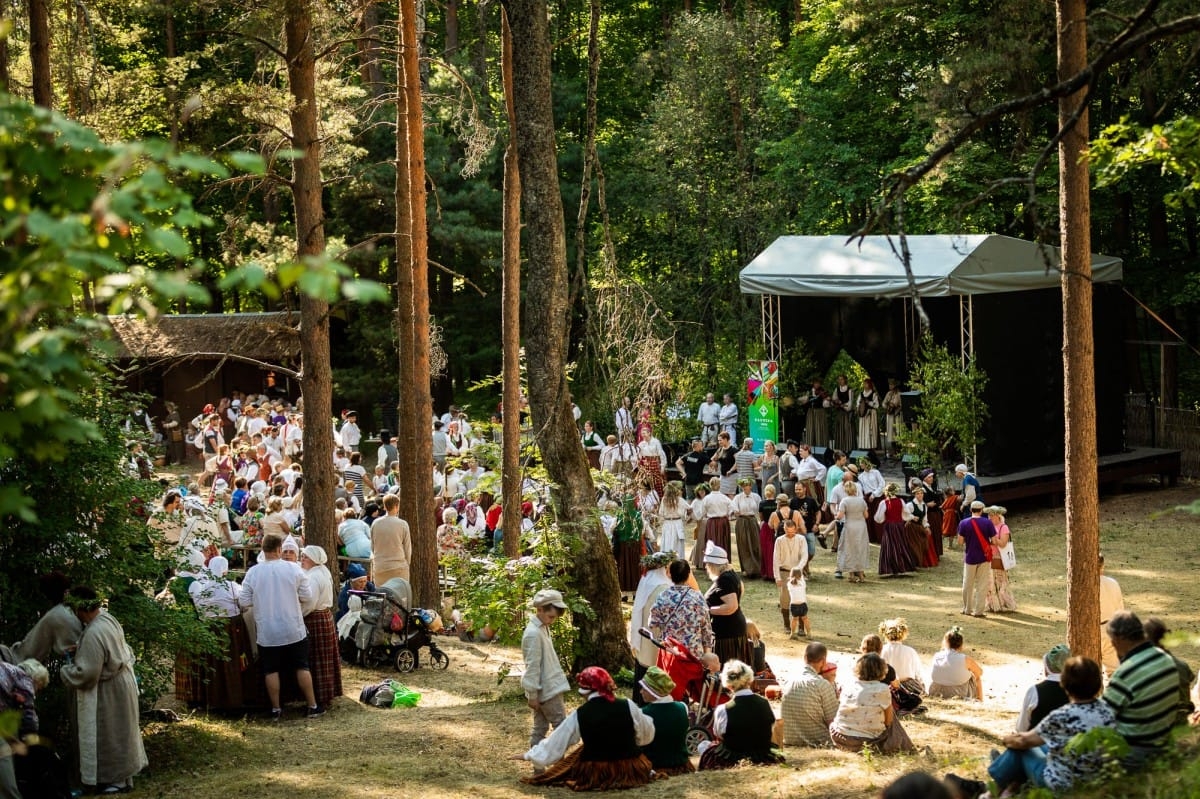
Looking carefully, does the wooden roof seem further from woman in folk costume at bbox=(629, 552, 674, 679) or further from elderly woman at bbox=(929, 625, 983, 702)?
elderly woman at bbox=(929, 625, 983, 702)

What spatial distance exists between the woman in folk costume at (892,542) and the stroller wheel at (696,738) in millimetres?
8238

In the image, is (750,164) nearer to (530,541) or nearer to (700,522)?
(700,522)

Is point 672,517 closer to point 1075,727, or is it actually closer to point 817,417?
point 817,417

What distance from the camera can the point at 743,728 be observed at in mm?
8102

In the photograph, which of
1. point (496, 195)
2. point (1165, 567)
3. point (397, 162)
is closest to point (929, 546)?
point (1165, 567)

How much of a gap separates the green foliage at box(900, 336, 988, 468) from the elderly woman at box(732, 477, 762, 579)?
3885 mm

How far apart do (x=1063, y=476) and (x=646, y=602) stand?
12477mm

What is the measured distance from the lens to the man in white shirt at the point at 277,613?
10031mm

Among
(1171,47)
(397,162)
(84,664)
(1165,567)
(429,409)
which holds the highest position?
(1171,47)

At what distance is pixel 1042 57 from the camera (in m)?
23.1

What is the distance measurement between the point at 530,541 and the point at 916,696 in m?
3.33

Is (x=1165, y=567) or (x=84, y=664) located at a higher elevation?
(x=84, y=664)

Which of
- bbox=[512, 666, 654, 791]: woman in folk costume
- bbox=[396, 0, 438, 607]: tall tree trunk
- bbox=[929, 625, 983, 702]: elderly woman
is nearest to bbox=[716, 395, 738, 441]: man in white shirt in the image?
bbox=[396, 0, 438, 607]: tall tree trunk

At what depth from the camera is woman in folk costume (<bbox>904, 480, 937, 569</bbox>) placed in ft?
55.3
